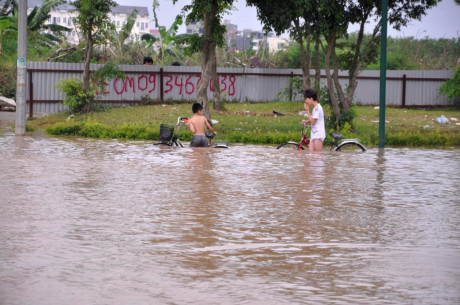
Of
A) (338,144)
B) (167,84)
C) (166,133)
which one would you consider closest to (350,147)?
(338,144)

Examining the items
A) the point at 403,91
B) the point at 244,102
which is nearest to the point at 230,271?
the point at 244,102

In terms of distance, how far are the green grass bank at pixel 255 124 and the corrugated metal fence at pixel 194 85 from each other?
4.46 ft

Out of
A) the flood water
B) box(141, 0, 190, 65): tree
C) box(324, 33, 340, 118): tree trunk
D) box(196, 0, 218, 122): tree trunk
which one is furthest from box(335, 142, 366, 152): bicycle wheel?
box(141, 0, 190, 65): tree

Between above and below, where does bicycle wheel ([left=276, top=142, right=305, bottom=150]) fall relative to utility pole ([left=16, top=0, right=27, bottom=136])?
below

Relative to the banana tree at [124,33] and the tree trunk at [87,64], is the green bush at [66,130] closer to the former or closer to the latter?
the tree trunk at [87,64]

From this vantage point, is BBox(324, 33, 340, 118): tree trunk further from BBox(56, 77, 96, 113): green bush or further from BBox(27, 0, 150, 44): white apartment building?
BBox(27, 0, 150, 44): white apartment building

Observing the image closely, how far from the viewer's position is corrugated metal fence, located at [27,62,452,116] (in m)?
31.0

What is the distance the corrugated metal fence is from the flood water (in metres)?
16.5

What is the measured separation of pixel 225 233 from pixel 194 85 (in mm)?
26249

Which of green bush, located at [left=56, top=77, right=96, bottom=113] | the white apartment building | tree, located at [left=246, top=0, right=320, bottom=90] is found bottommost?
green bush, located at [left=56, top=77, right=96, bottom=113]

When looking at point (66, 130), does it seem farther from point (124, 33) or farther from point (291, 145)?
point (124, 33)

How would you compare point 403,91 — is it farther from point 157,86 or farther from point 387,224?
point 387,224

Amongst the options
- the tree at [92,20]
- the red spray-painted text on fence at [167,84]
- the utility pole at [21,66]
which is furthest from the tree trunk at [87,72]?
the utility pole at [21,66]

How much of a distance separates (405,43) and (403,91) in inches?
676
